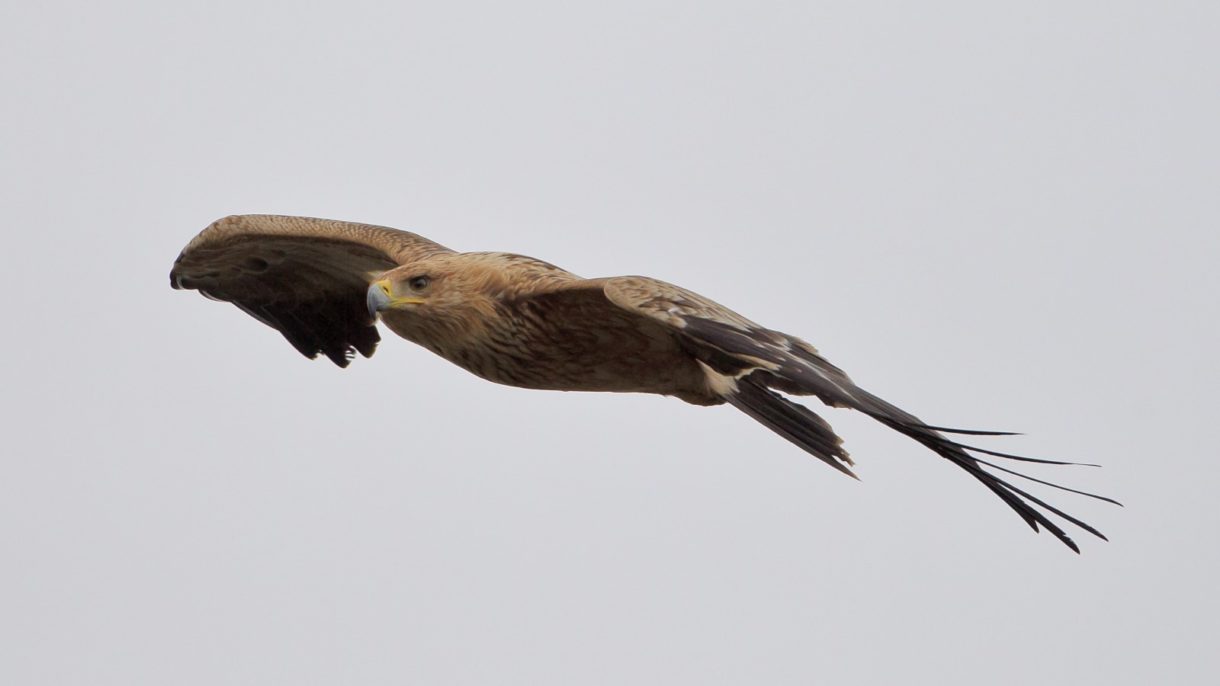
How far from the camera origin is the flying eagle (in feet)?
27.6

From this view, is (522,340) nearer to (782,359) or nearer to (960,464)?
(782,359)

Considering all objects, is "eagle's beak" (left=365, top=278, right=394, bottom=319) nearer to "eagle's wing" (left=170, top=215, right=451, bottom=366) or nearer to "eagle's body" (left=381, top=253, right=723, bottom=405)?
"eagle's body" (left=381, top=253, right=723, bottom=405)

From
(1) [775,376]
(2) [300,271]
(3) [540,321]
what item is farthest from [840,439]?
(2) [300,271]

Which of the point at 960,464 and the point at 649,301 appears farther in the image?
the point at 649,301

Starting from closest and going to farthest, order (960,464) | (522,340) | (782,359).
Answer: (960,464) → (782,359) → (522,340)

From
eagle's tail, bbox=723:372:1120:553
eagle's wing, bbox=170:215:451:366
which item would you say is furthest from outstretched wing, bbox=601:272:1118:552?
eagle's wing, bbox=170:215:451:366

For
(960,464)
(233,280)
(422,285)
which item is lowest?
(960,464)

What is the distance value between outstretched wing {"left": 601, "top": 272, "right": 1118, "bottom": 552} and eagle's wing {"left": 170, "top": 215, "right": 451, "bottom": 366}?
299 centimetres

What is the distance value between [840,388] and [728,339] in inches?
23.1

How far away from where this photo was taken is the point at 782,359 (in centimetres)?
852

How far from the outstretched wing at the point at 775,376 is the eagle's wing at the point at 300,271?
2.99 metres

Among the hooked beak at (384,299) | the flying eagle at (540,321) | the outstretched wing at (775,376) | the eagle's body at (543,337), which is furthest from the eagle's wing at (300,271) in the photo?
the outstretched wing at (775,376)

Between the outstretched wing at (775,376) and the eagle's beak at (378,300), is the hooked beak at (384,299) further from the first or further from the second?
the outstretched wing at (775,376)

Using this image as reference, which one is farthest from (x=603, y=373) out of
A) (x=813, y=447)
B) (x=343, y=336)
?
(x=343, y=336)
